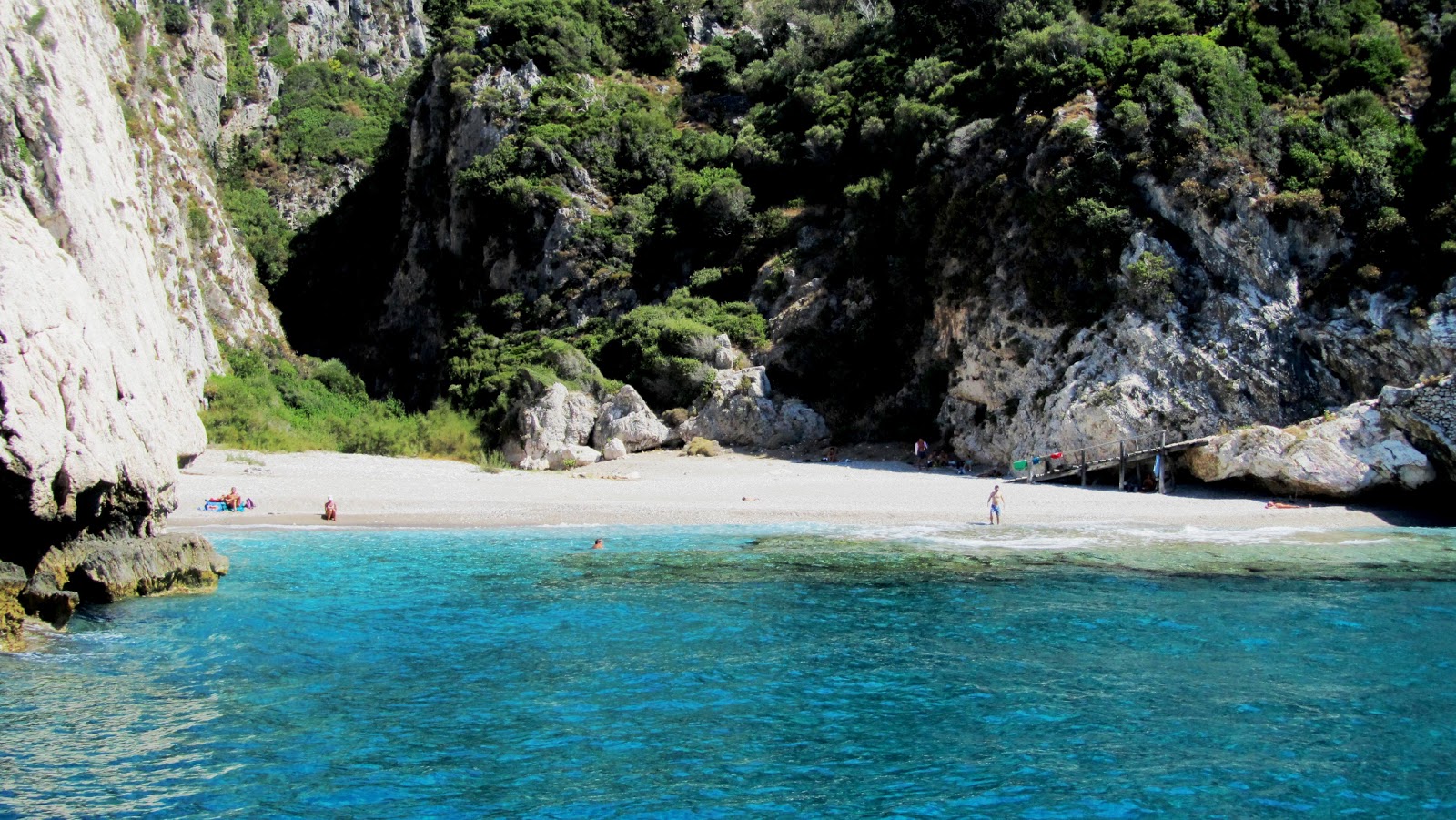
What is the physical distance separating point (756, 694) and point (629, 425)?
22833 millimetres

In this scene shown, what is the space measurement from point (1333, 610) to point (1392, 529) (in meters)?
9.17

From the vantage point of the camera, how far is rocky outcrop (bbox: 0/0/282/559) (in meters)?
Answer: 10.8

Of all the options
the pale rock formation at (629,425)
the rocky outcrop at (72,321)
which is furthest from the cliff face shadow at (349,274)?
the rocky outcrop at (72,321)

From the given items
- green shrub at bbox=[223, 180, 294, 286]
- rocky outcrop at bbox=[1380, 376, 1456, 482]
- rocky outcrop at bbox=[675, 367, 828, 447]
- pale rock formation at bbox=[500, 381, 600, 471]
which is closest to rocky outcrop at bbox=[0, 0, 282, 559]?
pale rock formation at bbox=[500, 381, 600, 471]

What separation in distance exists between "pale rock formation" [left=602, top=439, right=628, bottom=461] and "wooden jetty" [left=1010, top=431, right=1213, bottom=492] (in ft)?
39.0

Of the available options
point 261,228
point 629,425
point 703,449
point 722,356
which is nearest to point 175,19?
point 261,228

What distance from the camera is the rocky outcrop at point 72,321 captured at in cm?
1075

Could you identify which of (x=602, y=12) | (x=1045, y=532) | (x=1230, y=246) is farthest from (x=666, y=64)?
(x=1045, y=532)

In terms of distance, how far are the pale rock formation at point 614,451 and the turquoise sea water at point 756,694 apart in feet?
48.5

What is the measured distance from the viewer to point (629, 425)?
32.5 meters

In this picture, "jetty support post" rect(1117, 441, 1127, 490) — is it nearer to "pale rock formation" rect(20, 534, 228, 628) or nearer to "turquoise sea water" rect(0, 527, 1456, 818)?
"turquoise sea water" rect(0, 527, 1456, 818)

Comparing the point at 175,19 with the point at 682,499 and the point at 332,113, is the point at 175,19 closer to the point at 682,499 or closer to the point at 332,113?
the point at 332,113

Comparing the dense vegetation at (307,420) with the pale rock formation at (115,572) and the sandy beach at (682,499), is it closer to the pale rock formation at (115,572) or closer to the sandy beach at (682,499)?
the sandy beach at (682,499)

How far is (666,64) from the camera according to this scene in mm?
52688
